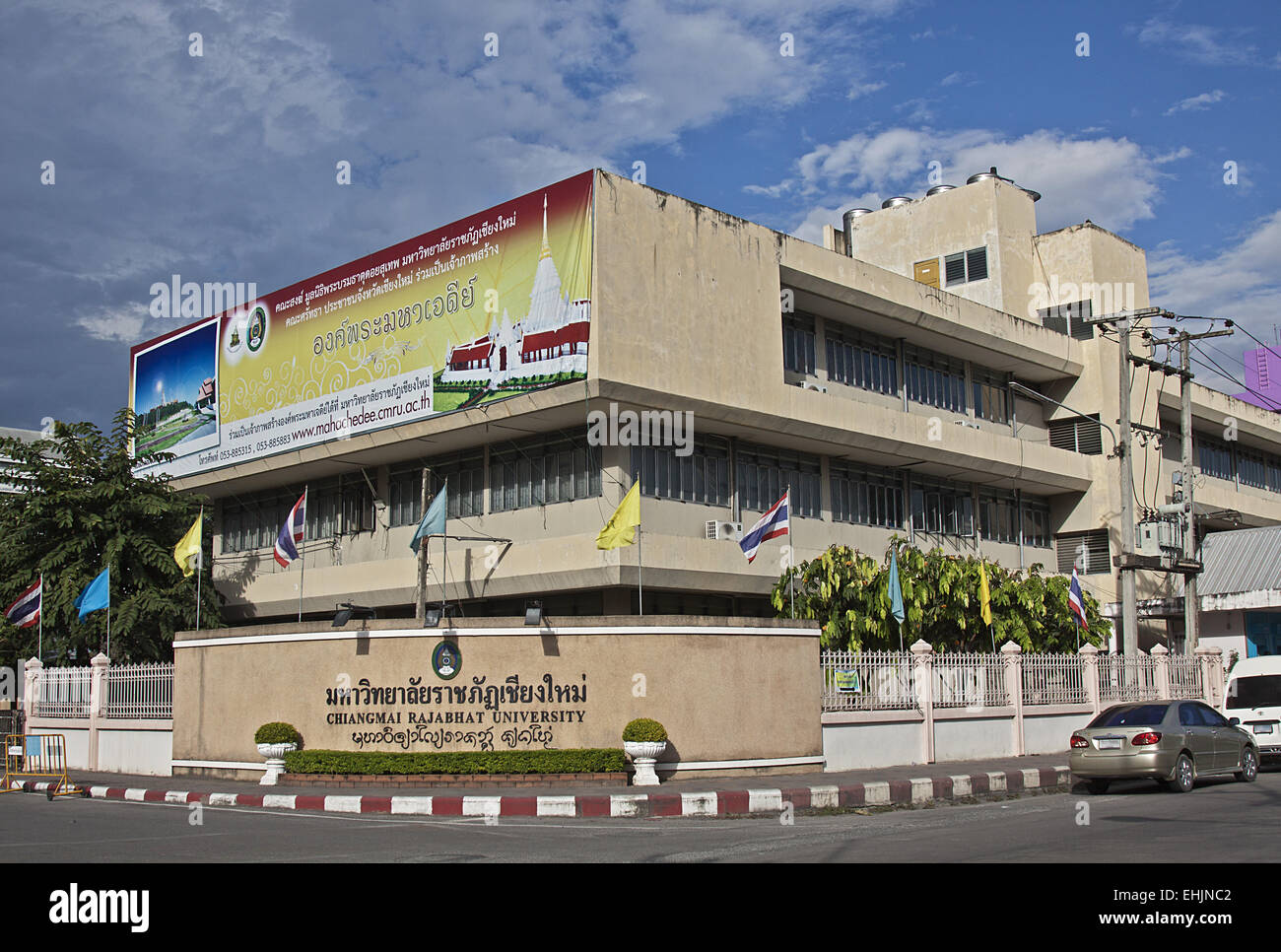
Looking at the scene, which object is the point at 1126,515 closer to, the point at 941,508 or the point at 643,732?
the point at 941,508

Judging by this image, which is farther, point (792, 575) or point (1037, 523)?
point (1037, 523)

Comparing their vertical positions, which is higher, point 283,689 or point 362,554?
point 362,554

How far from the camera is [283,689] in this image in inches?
783

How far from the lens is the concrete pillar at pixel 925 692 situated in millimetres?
21828

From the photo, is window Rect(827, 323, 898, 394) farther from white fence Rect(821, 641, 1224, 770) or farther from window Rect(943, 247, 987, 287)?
white fence Rect(821, 641, 1224, 770)

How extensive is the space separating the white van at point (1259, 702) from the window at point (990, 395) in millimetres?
15688

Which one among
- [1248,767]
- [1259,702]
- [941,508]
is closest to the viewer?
[1248,767]

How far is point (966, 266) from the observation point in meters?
41.0

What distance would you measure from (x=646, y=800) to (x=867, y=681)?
23.3 feet

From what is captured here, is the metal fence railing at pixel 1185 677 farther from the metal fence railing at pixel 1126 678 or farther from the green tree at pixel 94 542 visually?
the green tree at pixel 94 542

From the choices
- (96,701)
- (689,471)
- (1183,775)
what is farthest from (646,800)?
(96,701)
